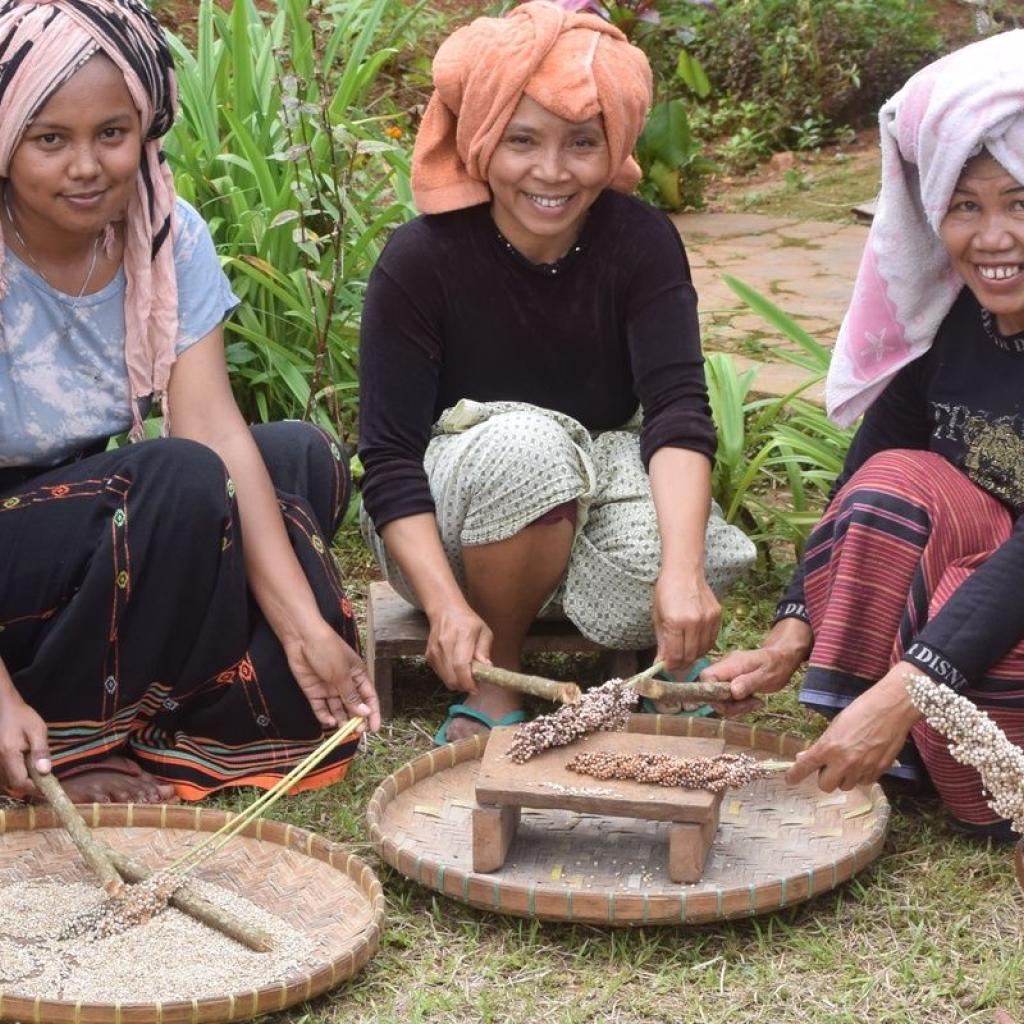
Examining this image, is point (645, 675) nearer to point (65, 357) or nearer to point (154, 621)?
point (154, 621)

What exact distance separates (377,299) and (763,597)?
1.26 m

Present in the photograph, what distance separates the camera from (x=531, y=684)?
2867 millimetres

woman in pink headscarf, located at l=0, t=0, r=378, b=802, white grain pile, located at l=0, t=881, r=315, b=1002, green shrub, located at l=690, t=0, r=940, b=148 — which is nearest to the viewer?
white grain pile, located at l=0, t=881, r=315, b=1002

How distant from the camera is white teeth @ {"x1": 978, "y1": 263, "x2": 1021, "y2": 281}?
2792 millimetres

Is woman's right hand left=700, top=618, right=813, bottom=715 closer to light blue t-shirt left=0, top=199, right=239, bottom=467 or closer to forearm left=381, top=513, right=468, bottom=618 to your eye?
forearm left=381, top=513, right=468, bottom=618

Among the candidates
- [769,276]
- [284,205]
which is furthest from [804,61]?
[284,205]

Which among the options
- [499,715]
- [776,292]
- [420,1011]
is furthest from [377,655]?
[776,292]

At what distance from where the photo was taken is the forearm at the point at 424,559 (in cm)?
310

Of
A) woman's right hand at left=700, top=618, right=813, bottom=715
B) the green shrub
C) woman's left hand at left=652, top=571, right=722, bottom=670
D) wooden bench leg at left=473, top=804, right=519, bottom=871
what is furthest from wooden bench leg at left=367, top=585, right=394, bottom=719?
the green shrub

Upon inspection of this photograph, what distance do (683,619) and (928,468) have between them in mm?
476

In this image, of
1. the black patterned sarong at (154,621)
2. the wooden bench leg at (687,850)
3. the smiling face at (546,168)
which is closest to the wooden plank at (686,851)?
the wooden bench leg at (687,850)

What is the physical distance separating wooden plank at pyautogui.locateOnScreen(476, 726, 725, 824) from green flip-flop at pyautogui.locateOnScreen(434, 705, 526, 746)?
57 centimetres

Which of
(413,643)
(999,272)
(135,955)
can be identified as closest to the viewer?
(135,955)

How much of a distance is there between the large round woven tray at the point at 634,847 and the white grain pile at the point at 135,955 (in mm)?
253
